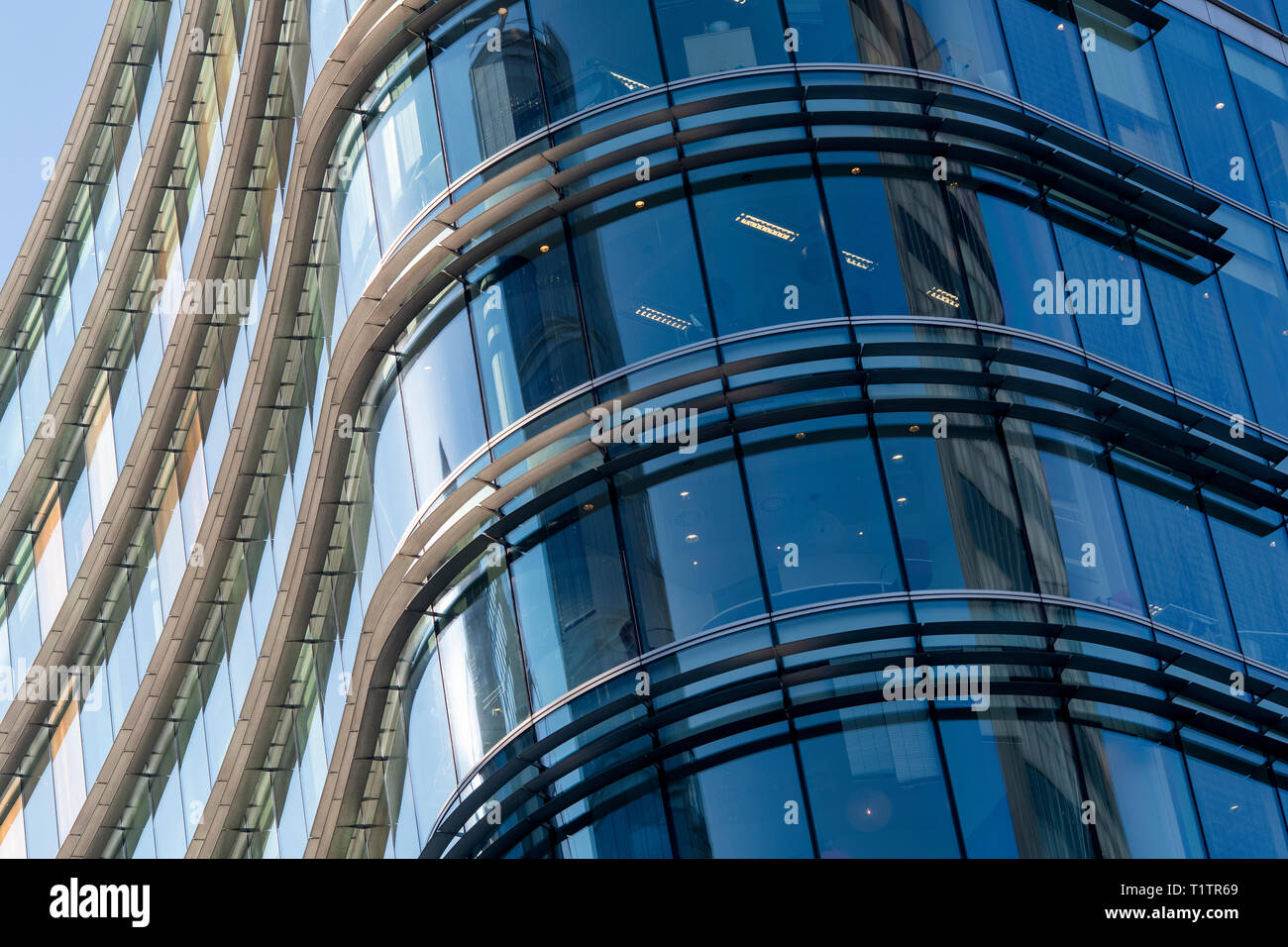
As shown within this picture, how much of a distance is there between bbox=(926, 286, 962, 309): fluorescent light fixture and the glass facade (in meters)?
0.05

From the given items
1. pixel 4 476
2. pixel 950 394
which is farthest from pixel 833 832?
pixel 4 476

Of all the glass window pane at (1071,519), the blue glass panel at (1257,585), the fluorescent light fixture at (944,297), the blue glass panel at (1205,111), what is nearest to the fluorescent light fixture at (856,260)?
the fluorescent light fixture at (944,297)

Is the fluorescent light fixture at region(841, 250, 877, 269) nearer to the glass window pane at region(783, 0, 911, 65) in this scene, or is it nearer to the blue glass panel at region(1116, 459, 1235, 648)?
the glass window pane at region(783, 0, 911, 65)

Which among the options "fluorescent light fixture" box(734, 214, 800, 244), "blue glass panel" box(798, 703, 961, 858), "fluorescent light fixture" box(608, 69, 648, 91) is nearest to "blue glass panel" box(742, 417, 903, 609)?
"blue glass panel" box(798, 703, 961, 858)

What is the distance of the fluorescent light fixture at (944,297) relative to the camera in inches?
782

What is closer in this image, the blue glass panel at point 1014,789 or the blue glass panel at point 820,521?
the blue glass panel at point 1014,789

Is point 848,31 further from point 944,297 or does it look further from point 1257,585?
point 1257,585

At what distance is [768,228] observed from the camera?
19594mm

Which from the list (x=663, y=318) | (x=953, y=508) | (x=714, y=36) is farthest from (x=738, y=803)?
(x=714, y=36)

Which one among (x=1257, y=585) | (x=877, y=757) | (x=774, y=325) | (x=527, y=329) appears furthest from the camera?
(x=1257, y=585)

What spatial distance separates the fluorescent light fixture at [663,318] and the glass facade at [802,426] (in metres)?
0.06

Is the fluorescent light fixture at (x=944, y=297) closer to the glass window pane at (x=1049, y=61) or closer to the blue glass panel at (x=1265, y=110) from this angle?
the glass window pane at (x=1049, y=61)

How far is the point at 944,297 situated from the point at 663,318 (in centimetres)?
324

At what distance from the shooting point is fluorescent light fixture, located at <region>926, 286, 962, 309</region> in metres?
19.9
